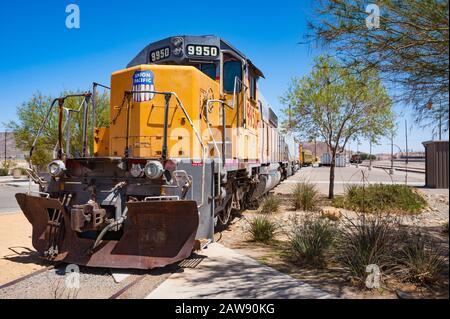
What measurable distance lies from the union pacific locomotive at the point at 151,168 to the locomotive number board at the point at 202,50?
0.06ft

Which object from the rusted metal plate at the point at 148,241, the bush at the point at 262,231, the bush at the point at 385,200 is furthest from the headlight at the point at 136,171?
the bush at the point at 385,200

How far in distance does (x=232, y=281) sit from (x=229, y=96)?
399 cm

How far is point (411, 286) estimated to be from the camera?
431 cm

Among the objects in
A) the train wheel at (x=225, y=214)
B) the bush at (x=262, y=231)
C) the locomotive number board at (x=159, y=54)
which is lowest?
the bush at (x=262, y=231)

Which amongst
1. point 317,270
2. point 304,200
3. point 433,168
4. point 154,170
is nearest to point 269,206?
A: point 304,200

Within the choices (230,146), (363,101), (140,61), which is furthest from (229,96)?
(363,101)

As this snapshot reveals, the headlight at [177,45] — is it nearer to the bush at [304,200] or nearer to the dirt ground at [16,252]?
the dirt ground at [16,252]

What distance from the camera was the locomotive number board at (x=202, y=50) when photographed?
22.5 ft

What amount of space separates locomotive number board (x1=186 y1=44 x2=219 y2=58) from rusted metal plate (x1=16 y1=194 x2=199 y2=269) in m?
3.27

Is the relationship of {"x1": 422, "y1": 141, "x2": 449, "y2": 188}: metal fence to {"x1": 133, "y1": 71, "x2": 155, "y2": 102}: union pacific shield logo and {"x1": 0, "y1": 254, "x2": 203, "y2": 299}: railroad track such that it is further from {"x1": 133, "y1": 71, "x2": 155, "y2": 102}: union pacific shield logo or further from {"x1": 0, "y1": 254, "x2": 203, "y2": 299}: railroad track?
{"x1": 0, "y1": 254, "x2": 203, "y2": 299}: railroad track

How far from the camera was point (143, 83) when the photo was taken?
19.9ft

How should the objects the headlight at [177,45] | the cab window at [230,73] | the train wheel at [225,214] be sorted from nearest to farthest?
the headlight at [177,45] → the cab window at [230,73] → the train wheel at [225,214]

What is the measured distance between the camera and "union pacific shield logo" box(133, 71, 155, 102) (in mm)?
6074

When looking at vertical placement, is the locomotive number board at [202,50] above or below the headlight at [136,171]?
above
